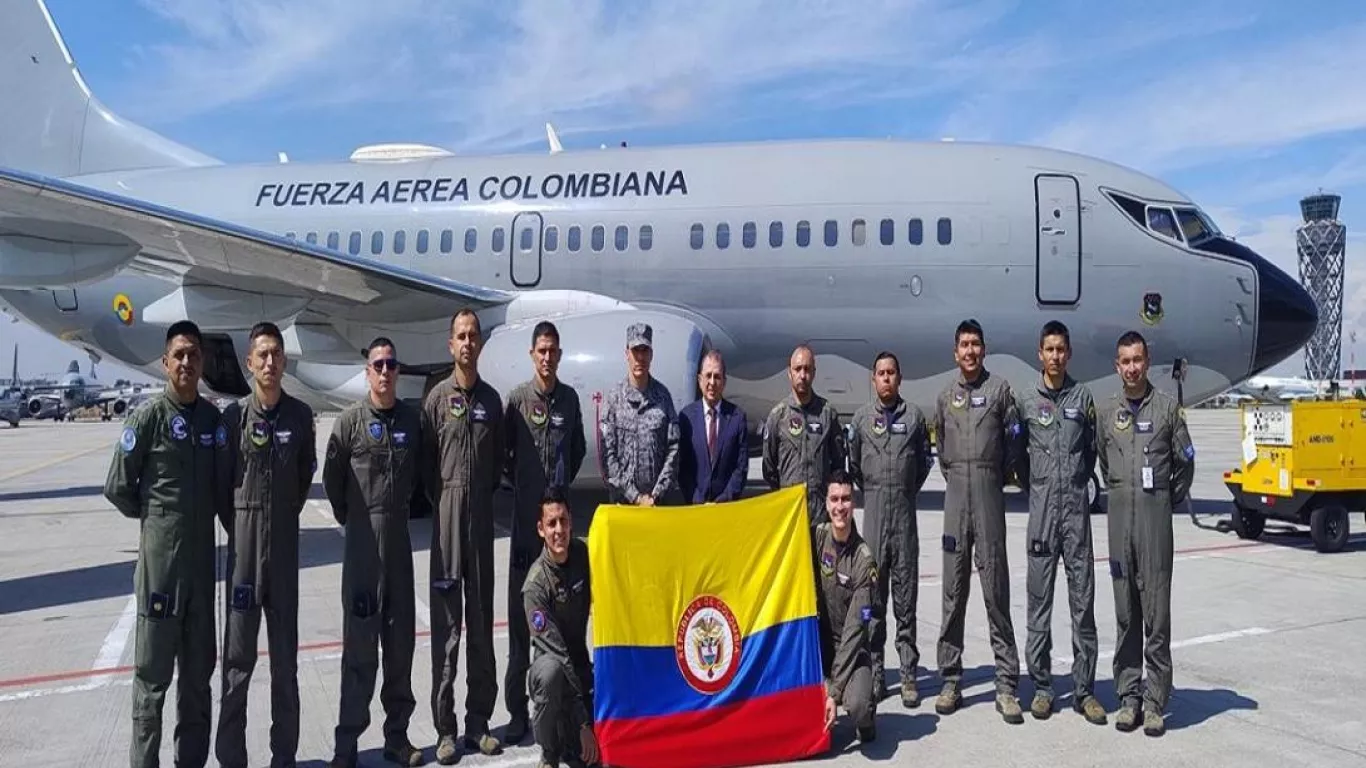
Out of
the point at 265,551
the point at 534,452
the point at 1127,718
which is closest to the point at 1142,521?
the point at 1127,718

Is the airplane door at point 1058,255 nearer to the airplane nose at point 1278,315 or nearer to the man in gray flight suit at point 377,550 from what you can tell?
the airplane nose at point 1278,315

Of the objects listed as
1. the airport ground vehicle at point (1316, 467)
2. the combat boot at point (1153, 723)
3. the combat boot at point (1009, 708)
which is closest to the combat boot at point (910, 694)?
the combat boot at point (1009, 708)

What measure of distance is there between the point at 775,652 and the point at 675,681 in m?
0.51

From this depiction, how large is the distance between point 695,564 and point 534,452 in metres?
1.04

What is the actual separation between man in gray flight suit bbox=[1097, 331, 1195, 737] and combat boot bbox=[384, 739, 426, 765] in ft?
10.9

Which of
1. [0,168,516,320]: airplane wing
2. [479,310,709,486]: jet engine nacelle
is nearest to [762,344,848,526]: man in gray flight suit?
[479,310,709,486]: jet engine nacelle

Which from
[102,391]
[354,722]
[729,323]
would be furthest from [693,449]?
[102,391]

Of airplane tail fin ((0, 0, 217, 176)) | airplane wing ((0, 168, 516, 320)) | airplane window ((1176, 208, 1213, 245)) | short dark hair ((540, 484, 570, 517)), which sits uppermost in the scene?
airplane tail fin ((0, 0, 217, 176))

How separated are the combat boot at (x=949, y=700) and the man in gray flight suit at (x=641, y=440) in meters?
1.77

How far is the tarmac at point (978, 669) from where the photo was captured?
4543 mm

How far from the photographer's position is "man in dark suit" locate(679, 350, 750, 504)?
5473 mm

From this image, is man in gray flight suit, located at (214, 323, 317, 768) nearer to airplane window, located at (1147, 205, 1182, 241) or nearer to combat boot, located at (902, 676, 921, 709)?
combat boot, located at (902, 676, 921, 709)

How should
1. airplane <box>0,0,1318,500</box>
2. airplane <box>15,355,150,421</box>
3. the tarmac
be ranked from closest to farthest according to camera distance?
1. the tarmac
2. airplane <box>0,0,1318,500</box>
3. airplane <box>15,355,150,421</box>

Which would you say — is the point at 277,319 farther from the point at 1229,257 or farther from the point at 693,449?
the point at 1229,257
